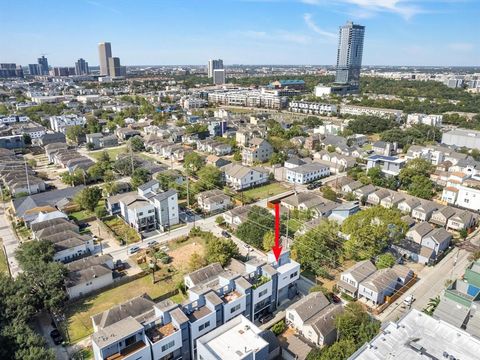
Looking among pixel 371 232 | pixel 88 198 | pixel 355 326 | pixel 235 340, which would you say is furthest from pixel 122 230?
pixel 355 326

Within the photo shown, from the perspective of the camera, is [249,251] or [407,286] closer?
[407,286]

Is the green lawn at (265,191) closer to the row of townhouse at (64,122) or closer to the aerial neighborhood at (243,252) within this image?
the aerial neighborhood at (243,252)

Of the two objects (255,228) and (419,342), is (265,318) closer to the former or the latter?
(255,228)

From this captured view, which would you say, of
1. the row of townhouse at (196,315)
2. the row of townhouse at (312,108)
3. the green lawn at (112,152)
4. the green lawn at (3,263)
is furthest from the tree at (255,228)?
the row of townhouse at (312,108)

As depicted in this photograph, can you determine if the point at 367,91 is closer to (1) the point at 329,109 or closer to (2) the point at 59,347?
(1) the point at 329,109

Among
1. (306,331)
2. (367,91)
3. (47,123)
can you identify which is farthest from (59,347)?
(367,91)

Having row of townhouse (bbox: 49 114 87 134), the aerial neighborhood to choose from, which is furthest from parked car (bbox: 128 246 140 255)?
row of townhouse (bbox: 49 114 87 134)
